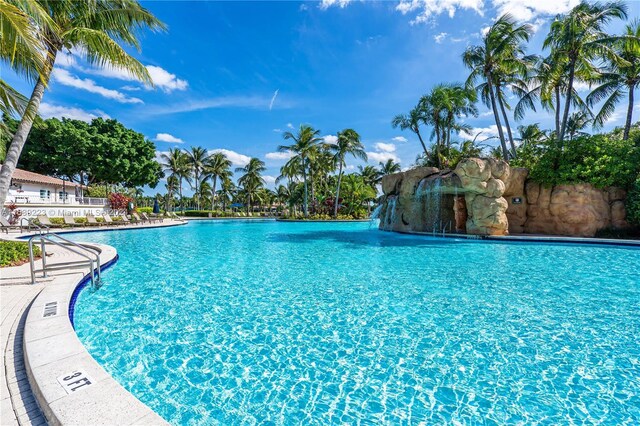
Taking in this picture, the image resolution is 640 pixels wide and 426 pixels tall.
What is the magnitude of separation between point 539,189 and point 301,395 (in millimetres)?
19090

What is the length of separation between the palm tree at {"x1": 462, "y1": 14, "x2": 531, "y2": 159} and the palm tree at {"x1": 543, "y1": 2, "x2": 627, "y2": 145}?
208 centimetres

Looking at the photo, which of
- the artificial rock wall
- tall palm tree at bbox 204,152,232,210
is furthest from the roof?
the artificial rock wall

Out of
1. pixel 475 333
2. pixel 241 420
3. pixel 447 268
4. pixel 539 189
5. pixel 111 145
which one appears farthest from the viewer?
pixel 111 145

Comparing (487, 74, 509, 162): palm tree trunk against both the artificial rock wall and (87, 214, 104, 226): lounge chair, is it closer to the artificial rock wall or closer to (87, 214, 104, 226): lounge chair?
the artificial rock wall

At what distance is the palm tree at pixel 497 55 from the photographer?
18391mm

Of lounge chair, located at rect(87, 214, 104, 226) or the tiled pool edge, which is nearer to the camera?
the tiled pool edge

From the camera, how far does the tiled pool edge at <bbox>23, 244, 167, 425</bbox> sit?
215 cm

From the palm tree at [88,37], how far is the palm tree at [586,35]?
20614 mm

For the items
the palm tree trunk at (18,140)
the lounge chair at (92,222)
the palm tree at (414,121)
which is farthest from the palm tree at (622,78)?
the lounge chair at (92,222)

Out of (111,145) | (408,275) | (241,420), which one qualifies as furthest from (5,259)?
(111,145)

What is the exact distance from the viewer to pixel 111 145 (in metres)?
31.5

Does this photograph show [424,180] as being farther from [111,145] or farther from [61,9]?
[111,145]

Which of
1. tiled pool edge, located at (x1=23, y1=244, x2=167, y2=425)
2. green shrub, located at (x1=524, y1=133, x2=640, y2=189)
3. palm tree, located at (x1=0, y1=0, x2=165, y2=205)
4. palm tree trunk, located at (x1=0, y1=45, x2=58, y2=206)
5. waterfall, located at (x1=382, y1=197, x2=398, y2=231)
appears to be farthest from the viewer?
waterfall, located at (x1=382, y1=197, x2=398, y2=231)

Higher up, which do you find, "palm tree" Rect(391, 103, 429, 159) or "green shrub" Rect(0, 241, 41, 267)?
"palm tree" Rect(391, 103, 429, 159)
